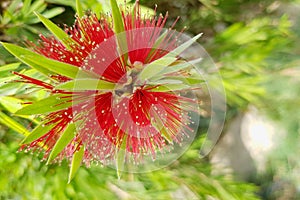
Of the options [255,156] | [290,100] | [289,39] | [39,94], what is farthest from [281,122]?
[39,94]

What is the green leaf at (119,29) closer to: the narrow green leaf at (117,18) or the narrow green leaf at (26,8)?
the narrow green leaf at (117,18)

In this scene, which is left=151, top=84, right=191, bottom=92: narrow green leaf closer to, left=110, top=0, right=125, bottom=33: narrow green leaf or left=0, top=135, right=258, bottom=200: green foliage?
left=110, top=0, right=125, bottom=33: narrow green leaf

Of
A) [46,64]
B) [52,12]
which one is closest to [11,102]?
[52,12]

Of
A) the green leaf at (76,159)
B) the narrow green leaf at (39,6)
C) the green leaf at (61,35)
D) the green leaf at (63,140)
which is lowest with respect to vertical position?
the green leaf at (76,159)

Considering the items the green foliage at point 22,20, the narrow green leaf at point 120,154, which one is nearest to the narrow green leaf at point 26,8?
the green foliage at point 22,20

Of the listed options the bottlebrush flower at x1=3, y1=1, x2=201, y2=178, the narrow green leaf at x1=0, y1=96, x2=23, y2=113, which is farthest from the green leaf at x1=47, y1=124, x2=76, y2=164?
the narrow green leaf at x1=0, y1=96, x2=23, y2=113

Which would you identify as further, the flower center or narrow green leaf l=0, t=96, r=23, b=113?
narrow green leaf l=0, t=96, r=23, b=113
